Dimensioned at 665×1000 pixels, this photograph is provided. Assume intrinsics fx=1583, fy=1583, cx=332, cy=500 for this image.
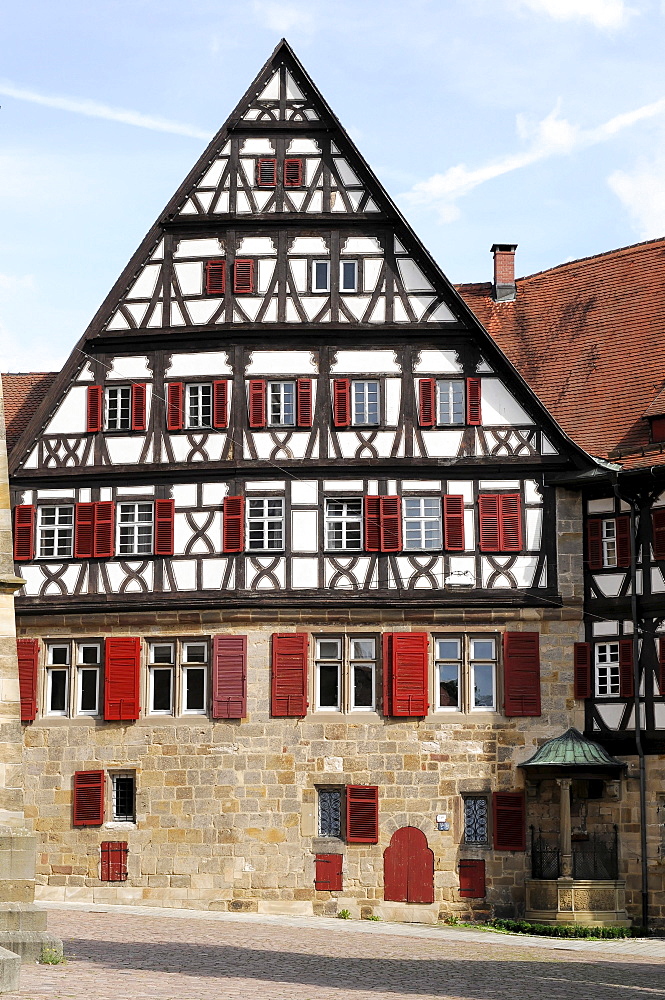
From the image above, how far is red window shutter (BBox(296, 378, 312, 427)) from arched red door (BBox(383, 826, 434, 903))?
292 inches

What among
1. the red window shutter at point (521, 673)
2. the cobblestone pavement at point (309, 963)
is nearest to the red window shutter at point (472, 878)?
the cobblestone pavement at point (309, 963)

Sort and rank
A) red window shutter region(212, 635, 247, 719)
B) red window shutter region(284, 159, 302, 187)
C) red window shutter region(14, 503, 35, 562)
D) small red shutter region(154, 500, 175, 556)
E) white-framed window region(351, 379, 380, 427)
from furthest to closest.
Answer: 1. red window shutter region(284, 159, 302, 187)
2. red window shutter region(14, 503, 35, 562)
3. white-framed window region(351, 379, 380, 427)
4. small red shutter region(154, 500, 175, 556)
5. red window shutter region(212, 635, 247, 719)

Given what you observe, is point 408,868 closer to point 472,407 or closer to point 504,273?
point 472,407

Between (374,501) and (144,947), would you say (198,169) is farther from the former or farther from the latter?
(144,947)

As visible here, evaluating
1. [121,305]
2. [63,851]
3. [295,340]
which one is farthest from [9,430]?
[63,851]

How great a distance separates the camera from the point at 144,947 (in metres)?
20.2

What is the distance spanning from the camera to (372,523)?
2825cm

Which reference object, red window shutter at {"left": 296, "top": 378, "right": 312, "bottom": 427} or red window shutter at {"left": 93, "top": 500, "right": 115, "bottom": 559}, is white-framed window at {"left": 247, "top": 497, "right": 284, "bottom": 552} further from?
red window shutter at {"left": 93, "top": 500, "right": 115, "bottom": 559}

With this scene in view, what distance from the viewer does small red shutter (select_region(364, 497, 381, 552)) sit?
2816cm

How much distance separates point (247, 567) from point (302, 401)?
10.5ft

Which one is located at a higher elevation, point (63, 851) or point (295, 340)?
point (295, 340)

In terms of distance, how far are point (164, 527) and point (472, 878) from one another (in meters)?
8.20

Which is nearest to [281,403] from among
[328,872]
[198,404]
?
[198,404]

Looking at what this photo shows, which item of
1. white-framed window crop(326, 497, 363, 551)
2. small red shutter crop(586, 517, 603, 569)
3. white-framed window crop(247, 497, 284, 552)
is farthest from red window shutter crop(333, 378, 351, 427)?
small red shutter crop(586, 517, 603, 569)
